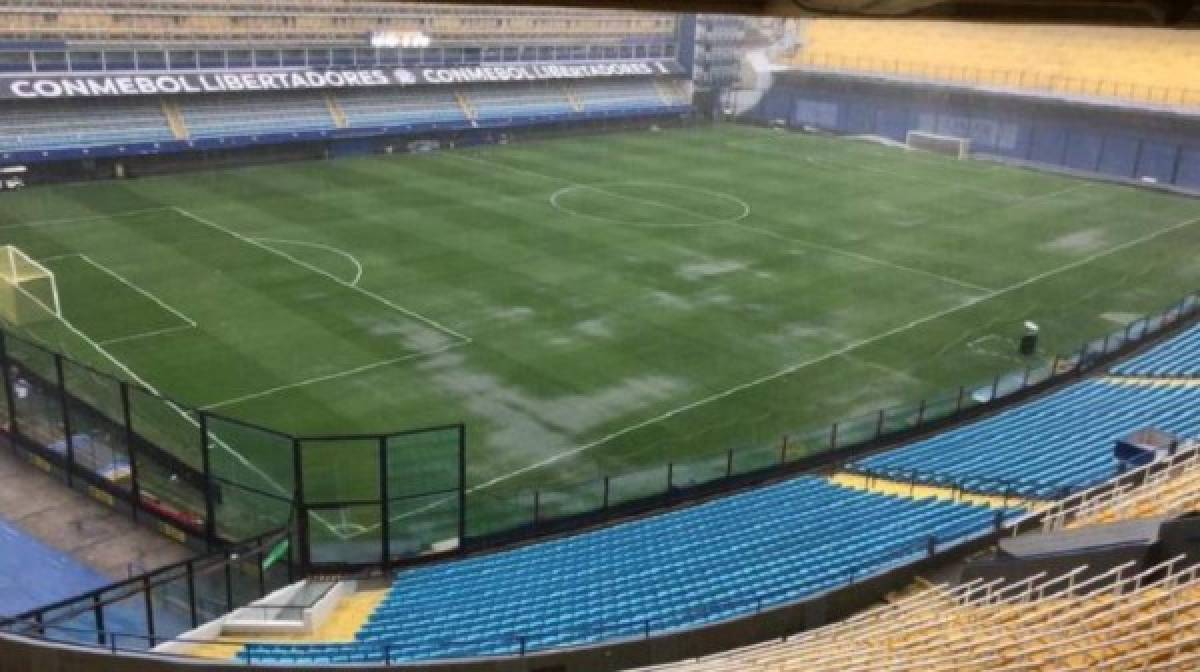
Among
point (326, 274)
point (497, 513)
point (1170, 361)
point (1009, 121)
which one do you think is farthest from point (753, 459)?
point (1009, 121)

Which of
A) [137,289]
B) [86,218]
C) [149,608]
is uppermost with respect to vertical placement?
[149,608]

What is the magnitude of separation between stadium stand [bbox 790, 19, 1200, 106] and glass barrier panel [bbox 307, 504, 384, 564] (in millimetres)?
48263

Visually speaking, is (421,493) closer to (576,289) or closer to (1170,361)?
(576,289)

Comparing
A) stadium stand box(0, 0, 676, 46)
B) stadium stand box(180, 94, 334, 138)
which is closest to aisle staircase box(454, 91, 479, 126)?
stadium stand box(0, 0, 676, 46)

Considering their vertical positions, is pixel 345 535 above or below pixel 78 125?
below

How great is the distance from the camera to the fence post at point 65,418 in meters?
17.0

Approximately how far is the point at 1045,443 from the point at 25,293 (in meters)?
23.9

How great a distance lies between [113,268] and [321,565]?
2030 centimetres

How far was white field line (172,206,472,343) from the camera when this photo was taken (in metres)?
27.8

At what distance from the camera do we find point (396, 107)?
181 ft

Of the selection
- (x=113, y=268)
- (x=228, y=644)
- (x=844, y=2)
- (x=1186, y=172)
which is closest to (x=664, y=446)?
(x=228, y=644)

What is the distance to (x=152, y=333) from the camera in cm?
2650

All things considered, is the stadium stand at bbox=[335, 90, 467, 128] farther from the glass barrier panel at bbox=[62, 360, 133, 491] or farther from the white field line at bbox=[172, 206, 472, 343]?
the glass barrier panel at bbox=[62, 360, 133, 491]

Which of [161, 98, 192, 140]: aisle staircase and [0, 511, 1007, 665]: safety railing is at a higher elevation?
[161, 98, 192, 140]: aisle staircase
